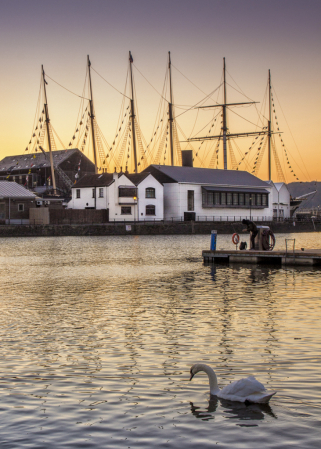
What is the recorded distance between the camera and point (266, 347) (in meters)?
12.1

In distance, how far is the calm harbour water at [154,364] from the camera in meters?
7.51

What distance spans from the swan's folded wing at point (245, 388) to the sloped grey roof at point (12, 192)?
7311cm

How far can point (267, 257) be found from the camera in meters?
33.6

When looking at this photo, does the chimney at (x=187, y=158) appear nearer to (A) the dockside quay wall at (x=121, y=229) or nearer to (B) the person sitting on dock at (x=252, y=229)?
(A) the dockside quay wall at (x=121, y=229)

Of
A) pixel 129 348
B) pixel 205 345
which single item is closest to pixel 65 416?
pixel 129 348

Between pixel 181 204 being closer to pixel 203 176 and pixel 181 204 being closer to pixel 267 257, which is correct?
pixel 203 176

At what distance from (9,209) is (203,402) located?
241ft

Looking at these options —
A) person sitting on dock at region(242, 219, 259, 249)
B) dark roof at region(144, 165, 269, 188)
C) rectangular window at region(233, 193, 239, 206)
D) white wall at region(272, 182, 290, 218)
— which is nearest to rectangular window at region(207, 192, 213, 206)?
dark roof at region(144, 165, 269, 188)

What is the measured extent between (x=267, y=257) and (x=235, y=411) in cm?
2600

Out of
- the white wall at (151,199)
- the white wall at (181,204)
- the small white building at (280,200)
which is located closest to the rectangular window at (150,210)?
the white wall at (151,199)

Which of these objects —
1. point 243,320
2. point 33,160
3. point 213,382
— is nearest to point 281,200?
point 33,160

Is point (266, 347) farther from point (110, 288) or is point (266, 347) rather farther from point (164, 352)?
point (110, 288)

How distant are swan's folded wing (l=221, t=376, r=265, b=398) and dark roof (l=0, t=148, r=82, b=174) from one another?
371 ft

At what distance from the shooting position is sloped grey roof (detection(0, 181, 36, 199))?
78438 millimetres
